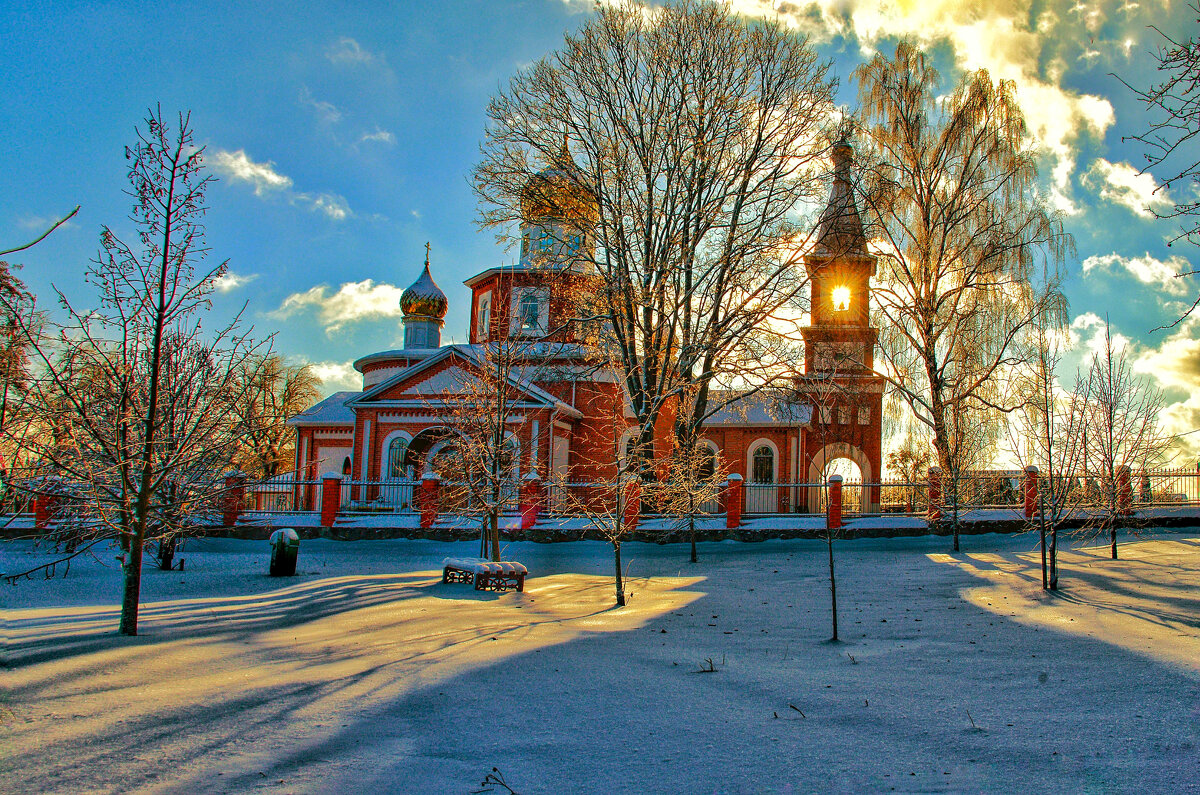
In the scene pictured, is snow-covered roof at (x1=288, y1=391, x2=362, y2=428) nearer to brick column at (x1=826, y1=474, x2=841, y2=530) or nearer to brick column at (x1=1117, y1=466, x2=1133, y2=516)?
brick column at (x1=826, y1=474, x2=841, y2=530)

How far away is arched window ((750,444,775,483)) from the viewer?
28.6 meters

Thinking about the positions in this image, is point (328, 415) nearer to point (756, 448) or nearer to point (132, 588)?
point (756, 448)

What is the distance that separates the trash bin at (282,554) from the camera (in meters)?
13.4

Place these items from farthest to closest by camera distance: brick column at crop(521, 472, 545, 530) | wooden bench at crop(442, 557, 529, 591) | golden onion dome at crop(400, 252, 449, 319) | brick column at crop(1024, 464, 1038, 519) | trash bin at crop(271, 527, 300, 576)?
golden onion dome at crop(400, 252, 449, 319) < brick column at crop(521, 472, 545, 530) < brick column at crop(1024, 464, 1038, 519) < trash bin at crop(271, 527, 300, 576) < wooden bench at crop(442, 557, 529, 591)

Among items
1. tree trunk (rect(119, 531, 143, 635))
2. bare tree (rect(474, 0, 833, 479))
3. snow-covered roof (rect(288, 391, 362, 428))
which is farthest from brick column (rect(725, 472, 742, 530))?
snow-covered roof (rect(288, 391, 362, 428))

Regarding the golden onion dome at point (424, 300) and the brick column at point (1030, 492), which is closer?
the brick column at point (1030, 492)

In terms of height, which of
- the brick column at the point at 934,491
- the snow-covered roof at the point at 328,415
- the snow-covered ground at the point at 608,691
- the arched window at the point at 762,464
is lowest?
the snow-covered ground at the point at 608,691

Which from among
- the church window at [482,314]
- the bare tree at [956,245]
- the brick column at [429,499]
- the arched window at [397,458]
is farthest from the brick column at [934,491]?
the church window at [482,314]

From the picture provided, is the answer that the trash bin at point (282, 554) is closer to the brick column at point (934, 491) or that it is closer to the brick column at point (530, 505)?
the brick column at point (530, 505)

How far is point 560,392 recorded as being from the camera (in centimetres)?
2611

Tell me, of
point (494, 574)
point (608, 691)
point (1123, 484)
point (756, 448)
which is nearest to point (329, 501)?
point (494, 574)

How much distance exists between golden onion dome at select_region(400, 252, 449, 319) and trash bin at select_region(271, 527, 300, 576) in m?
18.7

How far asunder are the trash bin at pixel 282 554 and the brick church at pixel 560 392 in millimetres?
2937

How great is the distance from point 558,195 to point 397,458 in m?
9.59
